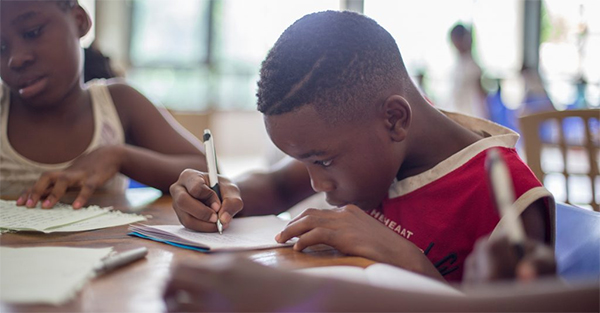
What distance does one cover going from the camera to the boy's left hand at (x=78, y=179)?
3.44 ft

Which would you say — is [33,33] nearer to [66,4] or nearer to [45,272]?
[66,4]

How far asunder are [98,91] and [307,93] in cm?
80

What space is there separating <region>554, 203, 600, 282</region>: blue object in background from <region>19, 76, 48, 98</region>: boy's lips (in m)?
1.08

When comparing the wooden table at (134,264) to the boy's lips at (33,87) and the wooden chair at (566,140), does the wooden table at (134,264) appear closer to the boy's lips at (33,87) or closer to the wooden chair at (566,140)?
the boy's lips at (33,87)

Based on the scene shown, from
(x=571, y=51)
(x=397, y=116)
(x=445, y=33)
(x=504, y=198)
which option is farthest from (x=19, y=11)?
(x=571, y=51)

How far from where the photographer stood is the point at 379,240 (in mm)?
730

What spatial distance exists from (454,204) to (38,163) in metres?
0.97

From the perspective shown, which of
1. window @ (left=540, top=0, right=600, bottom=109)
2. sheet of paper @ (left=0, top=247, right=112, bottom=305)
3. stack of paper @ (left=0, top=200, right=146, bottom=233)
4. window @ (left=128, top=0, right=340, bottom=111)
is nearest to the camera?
sheet of paper @ (left=0, top=247, right=112, bottom=305)

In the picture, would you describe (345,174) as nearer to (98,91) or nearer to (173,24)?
(98,91)

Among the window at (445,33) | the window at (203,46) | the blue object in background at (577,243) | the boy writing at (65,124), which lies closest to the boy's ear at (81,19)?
the boy writing at (65,124)

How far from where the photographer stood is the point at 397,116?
0.91m

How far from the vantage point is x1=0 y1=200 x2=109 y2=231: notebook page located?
853mm

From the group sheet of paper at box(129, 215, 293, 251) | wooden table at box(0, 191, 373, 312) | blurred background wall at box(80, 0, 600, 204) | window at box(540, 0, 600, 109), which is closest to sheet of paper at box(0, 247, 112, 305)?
wooden table at box(0, 191, 373, 312)

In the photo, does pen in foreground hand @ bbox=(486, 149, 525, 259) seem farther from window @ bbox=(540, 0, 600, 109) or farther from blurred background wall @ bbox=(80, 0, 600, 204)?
window @ bbox=(540, 0, 600, 109)
